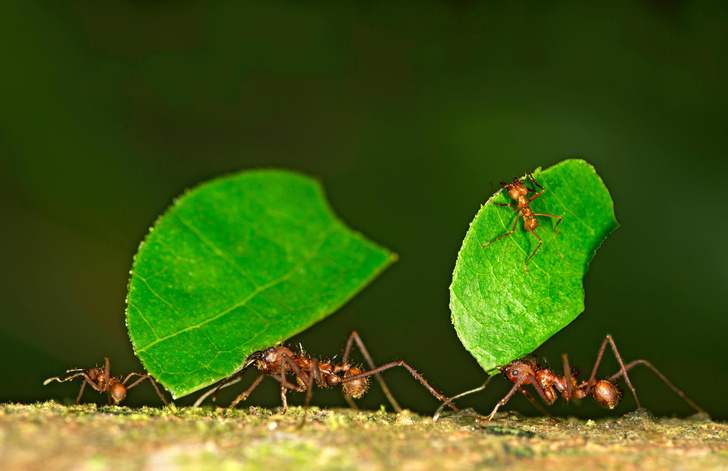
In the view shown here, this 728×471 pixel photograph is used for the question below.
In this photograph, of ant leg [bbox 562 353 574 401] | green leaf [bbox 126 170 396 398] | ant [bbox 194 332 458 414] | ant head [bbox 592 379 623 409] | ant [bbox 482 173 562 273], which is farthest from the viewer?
ant head [bbox 592 379 623 409]

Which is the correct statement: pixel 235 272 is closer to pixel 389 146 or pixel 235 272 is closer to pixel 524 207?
pixel 524 207

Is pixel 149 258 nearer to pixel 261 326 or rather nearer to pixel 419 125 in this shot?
pixel 261 326

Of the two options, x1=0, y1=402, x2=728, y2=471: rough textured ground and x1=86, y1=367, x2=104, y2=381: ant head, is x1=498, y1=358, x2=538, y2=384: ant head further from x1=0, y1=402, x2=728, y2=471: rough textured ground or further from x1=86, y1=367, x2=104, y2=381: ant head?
x1=86, y1=367, x2=104, y2=381: ant head

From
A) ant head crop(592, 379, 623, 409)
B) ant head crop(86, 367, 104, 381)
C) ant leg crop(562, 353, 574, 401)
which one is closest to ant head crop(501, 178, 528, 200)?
ant leg crop(562, 353, 574, 401)

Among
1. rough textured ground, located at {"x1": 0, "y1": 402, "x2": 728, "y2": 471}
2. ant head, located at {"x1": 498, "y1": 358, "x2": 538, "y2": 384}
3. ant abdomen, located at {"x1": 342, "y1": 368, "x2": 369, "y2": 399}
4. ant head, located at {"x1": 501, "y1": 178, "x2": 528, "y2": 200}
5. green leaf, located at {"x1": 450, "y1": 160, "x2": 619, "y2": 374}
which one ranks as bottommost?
ant abdomen, located at {"x1": 342, "y1": 368, "x2": 369, "y2": 399}

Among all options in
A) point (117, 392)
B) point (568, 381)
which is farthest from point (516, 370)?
point (117, 392)
